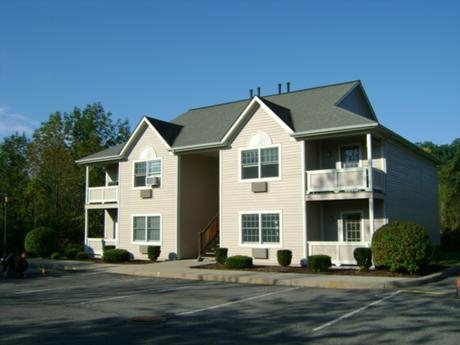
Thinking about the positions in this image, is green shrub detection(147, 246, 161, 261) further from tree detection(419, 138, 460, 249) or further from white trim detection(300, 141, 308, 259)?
tree detection(419, 138, 460, 249)

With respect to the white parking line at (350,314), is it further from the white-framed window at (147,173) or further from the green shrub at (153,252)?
the white-framed window at (147,173)

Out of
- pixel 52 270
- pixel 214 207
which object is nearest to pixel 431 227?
pixel 214 207

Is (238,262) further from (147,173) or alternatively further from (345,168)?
(147,173)

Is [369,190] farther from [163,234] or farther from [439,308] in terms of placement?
[163,234]

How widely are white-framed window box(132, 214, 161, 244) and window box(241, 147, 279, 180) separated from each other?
6.17 m

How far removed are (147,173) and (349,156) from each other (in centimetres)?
1145

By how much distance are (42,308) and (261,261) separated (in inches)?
496

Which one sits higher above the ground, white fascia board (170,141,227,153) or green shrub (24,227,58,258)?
white fascia board (170,141,227,153)

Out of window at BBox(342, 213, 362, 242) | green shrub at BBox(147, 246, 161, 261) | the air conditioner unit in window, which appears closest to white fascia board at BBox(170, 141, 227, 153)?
the air conditioner unit in window

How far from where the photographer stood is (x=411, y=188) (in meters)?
26.0

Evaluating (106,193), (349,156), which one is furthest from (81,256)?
(349,156)

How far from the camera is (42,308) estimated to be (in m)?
12.2

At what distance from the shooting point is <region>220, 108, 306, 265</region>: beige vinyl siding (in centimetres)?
2242

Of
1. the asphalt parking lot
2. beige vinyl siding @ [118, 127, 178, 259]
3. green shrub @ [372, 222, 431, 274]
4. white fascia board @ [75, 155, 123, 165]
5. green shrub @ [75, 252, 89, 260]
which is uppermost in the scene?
white fascia board @ [75, 155, 123, 165]
